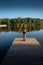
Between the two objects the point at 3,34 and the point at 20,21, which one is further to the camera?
the point at 3,34

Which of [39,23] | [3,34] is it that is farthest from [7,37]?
[39,23]

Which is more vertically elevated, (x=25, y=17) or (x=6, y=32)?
(x=25, y=17)

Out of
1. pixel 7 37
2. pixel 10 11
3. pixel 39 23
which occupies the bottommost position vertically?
pixel 7 37

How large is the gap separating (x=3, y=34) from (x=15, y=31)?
33 centimetres

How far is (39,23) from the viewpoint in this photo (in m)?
4.20

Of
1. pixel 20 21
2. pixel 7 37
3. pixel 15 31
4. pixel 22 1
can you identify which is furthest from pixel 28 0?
pixel 7 37

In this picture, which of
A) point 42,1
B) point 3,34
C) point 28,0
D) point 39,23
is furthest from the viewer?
point 3,34

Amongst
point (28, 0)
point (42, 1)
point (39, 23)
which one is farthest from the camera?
point (39, 23)

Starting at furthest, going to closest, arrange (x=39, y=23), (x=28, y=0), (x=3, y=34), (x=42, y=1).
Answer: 1. (x=3, y=34)
2. (x=39, y=23)
3. (x=28, y=0)
4. (x=42, y=1)

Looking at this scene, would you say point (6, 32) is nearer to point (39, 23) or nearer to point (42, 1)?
point (39, 23)

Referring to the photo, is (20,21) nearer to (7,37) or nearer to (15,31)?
(15,31)

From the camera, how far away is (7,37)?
457 cm

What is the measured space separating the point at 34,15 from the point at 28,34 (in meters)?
0.62

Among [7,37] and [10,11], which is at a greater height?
[10,11]
